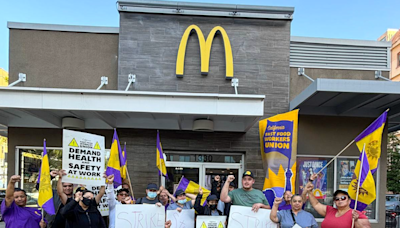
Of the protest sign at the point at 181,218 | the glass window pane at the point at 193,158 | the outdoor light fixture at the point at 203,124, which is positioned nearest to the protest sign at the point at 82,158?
the protest sign at the point at 181,218

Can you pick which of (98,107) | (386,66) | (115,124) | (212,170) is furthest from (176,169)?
(386,66)

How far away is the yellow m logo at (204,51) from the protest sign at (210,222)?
464 cm

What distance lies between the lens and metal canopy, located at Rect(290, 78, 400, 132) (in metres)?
6.23

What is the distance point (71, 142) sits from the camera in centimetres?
486

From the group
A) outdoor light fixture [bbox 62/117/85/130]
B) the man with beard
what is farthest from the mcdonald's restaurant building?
the man with beard

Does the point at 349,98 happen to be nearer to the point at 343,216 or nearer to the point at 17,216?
the point at 343,216

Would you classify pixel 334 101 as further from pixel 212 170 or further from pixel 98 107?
pixel 98 107

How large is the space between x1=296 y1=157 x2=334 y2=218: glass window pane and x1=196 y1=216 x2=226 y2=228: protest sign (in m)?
4.33

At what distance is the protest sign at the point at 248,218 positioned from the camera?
179 inches

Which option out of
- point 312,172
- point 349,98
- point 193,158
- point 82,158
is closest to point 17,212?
point 82,158

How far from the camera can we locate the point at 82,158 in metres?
4.97

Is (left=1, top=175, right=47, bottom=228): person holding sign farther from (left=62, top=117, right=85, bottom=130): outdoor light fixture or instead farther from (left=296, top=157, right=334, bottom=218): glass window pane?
(left=296, top=157, right=334, bottom=218): glass window pane

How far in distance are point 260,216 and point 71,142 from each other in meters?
3.34

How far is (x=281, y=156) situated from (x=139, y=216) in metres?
3.21
